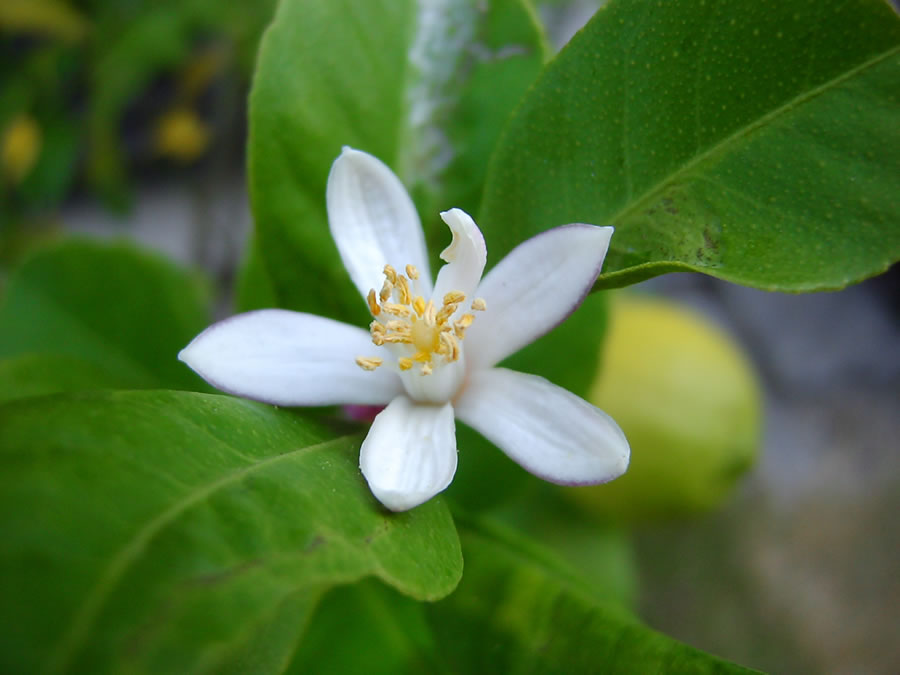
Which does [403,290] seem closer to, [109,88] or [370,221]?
[370,221]

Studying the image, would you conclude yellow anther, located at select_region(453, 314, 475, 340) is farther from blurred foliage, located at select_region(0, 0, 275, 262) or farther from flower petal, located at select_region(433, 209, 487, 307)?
blurred foliage, located at select_region(0, 0, 275, 262)

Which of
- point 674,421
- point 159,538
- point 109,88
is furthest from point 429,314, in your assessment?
point 109,88

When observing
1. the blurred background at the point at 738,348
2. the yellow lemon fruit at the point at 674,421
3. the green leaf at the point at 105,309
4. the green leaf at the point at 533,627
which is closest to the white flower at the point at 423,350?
the green leaf at the point at 533,627

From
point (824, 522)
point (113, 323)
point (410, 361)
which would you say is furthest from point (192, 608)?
point (824, 522)

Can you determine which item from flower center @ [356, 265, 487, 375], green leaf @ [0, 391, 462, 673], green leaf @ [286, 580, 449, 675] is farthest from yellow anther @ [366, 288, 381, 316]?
green leaf @ [286, 580, 449, 675]

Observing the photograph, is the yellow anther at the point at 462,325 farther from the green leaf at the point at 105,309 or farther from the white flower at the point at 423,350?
the green leaf at the point at 105,309

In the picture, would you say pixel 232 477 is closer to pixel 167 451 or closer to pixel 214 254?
pixel 167 451
